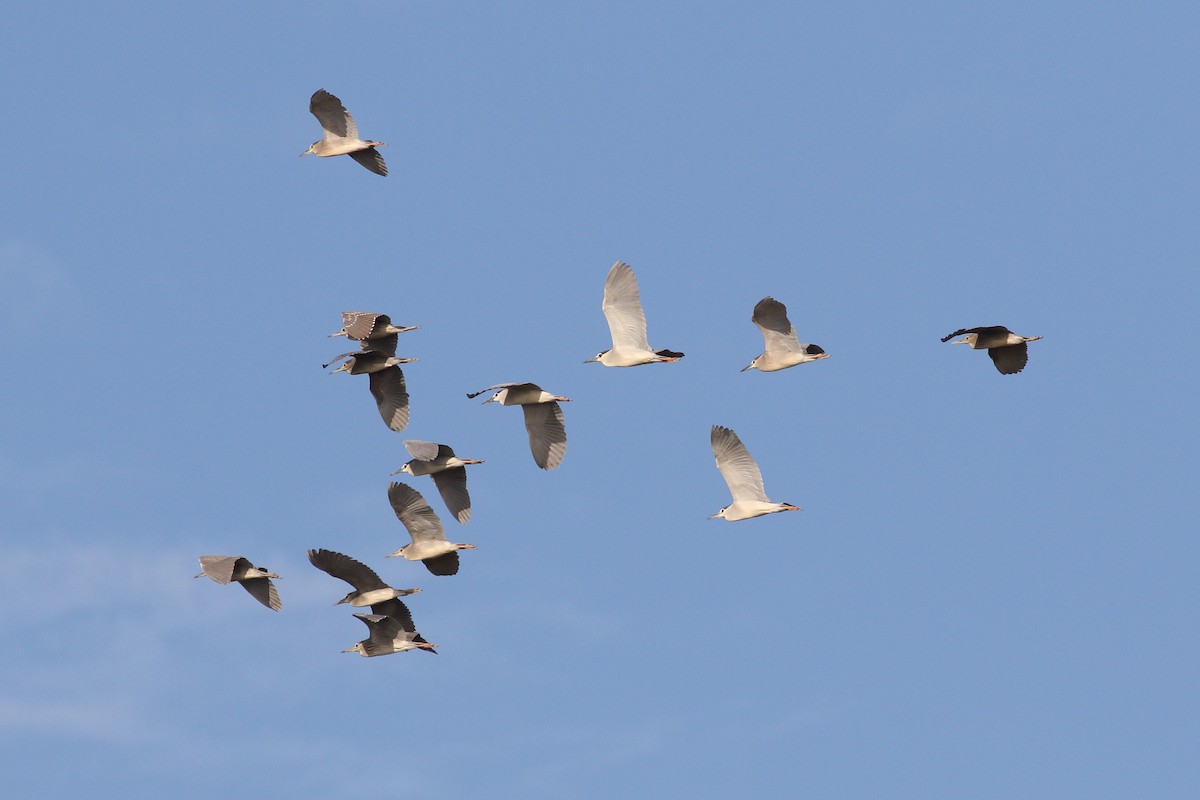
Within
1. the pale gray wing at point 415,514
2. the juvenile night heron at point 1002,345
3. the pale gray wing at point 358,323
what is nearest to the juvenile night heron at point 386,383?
the pale gray wing at point 358,323

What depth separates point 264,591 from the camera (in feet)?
147

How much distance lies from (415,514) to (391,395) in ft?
14.1

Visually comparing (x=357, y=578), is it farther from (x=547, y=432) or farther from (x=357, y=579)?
(x=547, y=432)

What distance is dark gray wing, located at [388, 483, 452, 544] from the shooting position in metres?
45.3

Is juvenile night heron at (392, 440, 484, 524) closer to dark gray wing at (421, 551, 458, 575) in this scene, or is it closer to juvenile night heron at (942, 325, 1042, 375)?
dark gray wing at (421, 551, 458, 575)

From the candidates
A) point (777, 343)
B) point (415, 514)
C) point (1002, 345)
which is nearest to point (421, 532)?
point (415, 514)

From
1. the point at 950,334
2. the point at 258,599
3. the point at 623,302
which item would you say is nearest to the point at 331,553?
the point at 258,599

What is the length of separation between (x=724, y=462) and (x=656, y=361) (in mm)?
2650

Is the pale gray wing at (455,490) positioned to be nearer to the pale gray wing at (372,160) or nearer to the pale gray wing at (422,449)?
the pale gray wing at (422,449)

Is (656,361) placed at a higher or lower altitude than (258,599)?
higher

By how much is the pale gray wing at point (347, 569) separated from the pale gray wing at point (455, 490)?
7.47 ft

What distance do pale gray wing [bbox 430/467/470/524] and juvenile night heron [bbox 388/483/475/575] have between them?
0.60 metres

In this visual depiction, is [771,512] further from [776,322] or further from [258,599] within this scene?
[258,599]

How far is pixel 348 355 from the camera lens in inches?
1892
